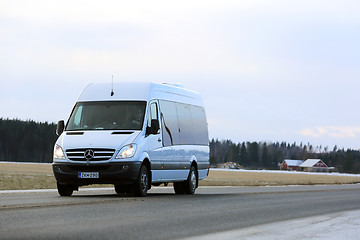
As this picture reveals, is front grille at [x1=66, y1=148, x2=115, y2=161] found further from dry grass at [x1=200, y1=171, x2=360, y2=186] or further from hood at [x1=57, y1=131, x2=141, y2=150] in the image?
dry grass at [x1=200, y1=171, x2=360, y2=186]

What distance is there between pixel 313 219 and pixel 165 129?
8.08 metres

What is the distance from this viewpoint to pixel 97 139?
17484mm

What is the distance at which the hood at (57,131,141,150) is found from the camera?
57.0 ft

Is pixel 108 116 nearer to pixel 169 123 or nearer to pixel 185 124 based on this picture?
pixel 169 123

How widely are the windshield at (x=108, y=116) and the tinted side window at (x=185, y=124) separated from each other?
8.60 feet

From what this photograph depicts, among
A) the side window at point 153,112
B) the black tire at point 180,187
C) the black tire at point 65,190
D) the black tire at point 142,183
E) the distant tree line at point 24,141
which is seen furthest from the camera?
the distant tree line at point 24,141

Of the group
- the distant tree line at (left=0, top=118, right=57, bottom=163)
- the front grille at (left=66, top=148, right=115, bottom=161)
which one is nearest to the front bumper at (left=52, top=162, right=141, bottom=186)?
the front grille at (left=66, top=148, right=115, bottom=161)

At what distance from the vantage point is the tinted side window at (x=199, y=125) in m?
22.6

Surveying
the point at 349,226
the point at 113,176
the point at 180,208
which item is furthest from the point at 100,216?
the point at 113,176

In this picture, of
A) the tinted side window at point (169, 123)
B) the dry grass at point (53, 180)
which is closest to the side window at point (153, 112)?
the tinted side window at point (169, 123)

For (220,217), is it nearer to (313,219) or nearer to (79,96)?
(313,219)

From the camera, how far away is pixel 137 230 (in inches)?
371

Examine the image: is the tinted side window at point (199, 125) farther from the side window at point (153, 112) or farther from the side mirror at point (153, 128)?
the side mirror at point (153, 128)

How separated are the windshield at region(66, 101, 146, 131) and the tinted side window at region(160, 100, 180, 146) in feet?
3.73
